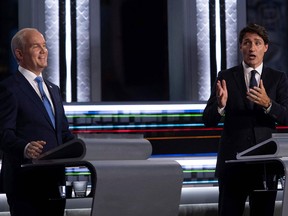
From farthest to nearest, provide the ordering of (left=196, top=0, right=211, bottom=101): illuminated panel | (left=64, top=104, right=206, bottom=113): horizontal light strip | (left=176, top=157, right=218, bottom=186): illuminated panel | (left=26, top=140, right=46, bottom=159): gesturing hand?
(left=196, top=0, right=211, bottom=101): illuminated panel < (left=176, top=157, right=218, bottom=186): illuminated panel < (left=64, top=104, right=206, bottom=113): horizontal light strip < (left=26, top=140, right=46, bottom=159): gesturing hand

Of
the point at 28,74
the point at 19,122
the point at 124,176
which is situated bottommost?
the point at 124,176

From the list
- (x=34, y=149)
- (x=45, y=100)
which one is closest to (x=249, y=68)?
(x=45, y=100)

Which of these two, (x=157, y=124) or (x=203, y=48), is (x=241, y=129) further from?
(x=203, y=48)

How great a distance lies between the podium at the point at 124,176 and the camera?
125 inches

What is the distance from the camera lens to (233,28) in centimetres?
698

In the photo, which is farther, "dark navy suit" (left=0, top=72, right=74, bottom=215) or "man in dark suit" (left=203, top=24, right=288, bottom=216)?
"man in dark suit" (left=203, top=24, right=288, bottom=216)

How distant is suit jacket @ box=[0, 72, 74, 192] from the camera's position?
346 centimetres

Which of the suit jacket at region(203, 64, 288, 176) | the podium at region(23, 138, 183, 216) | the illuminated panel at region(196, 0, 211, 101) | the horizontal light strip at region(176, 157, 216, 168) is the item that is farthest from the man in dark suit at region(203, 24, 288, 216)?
the illuminated panel at region(196, 0, 211, 101)

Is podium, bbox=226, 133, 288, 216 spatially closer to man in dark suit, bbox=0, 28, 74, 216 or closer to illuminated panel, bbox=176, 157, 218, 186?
man in dark suit, bbox=0, 28, 74, 216

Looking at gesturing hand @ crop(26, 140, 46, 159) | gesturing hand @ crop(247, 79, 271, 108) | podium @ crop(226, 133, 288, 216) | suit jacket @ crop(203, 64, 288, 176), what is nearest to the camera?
gesturing hand @ crop(26, 140, 46, 159)

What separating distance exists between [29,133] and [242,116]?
110 cm

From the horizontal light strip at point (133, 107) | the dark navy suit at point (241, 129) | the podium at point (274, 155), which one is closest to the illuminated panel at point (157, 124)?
the horizontal light strip at point (133, 107)

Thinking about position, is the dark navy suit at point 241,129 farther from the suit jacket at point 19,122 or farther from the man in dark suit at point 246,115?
the suit jacket at point 19,122

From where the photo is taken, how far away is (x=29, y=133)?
3559mm
